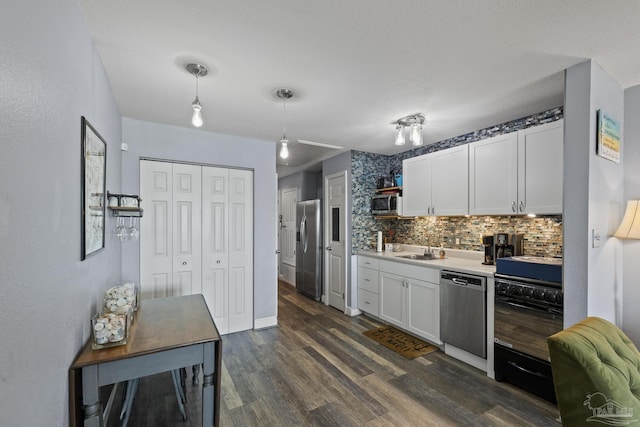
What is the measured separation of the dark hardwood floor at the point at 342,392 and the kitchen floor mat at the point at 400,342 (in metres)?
0.11

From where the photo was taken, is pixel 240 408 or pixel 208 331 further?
pixel 240 408

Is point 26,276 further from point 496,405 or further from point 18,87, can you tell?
point 496,405

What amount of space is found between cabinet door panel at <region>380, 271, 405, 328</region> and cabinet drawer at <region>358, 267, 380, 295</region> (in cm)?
10

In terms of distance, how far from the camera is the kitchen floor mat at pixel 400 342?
10.1ft

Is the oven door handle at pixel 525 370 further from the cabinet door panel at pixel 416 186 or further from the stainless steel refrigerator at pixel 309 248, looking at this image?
the stainless steel refrigerator at pixel 309 248

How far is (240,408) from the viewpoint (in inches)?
85.7

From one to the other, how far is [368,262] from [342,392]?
198 centimetres

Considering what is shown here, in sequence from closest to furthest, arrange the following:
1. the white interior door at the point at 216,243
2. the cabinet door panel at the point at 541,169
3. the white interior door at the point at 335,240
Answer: the cabinet door panel at the point at 541,169 < the white interior door at the point at 216,243 < the white interior door at the point at 335,240

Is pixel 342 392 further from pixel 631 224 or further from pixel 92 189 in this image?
pixel 631 224

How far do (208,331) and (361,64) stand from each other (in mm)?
1982

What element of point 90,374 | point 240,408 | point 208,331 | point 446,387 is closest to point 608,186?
point 446,387

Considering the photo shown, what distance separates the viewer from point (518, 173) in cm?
271

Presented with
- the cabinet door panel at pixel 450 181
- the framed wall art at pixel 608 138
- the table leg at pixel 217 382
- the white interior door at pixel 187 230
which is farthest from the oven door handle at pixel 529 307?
the white interior door at pixel 187 230

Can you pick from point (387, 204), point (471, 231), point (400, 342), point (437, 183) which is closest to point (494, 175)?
point (437, 183)
